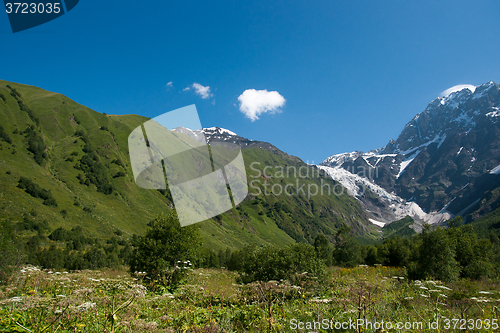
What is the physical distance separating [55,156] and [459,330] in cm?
16552

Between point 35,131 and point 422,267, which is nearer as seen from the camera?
point 422,267

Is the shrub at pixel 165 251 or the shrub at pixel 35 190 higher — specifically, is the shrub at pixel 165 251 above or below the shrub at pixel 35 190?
below

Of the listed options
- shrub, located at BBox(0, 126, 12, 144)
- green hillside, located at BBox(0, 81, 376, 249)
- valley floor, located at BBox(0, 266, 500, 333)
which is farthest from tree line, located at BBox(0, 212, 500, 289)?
Result: shrub, located at BBox(0, 126, 12, 144)

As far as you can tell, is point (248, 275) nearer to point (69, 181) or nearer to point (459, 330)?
point (459, 330)

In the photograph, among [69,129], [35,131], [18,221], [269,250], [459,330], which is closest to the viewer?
[459,330]

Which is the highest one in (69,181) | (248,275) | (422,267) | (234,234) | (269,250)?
(69,181)

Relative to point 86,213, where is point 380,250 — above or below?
below

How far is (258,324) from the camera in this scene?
6.77 metres

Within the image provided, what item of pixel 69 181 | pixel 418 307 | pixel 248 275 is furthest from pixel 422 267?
pixel 69 181

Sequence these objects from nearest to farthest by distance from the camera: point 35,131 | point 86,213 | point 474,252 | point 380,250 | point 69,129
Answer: point 474,252
point 380,250
point 86,213
point 35,131
point 69,129

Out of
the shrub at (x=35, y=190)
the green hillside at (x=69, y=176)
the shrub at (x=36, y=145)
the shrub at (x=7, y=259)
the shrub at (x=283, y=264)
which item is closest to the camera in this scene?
the shrub at (x=7, y=259)

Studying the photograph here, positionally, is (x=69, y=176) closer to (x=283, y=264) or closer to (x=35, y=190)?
(x=35, y=190)

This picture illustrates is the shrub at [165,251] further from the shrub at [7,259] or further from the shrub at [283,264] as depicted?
the shrub at [7,259]

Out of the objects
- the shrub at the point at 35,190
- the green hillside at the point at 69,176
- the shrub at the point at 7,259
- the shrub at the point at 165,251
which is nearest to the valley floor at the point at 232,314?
the shrub at the point at 7,259
